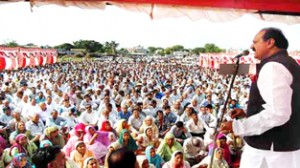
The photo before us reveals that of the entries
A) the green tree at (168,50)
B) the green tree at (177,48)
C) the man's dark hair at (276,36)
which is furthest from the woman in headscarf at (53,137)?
the green tree at (177,48)

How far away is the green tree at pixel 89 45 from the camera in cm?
2847

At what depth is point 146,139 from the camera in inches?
213

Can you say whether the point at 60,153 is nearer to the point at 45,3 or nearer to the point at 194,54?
the point at 45,3

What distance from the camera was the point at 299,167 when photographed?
1890 millimetres

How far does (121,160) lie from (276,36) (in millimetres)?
890

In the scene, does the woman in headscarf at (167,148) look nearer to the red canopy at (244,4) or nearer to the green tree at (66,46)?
the red canopy at (244,4)

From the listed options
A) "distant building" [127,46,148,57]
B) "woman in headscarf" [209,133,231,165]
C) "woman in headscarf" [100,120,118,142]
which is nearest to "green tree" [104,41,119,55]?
"distant building" [127,46,148,57]

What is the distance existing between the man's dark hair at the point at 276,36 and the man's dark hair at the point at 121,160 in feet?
2.67

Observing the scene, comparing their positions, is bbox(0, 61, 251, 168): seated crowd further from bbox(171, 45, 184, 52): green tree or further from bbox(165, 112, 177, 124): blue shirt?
bbox(171, 45, 184, 52): green tree

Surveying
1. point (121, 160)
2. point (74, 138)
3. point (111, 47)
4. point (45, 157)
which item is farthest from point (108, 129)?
point (111, 47)

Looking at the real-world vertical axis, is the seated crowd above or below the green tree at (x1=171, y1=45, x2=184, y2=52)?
below

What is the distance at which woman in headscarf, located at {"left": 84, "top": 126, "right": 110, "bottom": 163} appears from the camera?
481cm

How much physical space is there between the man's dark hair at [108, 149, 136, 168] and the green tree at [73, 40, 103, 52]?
27349 mm

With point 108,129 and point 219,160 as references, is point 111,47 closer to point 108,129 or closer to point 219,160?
point 108,129
